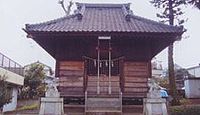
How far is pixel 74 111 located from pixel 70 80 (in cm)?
139

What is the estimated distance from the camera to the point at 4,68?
2872 centimetres

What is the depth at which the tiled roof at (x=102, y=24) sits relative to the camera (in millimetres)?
12281

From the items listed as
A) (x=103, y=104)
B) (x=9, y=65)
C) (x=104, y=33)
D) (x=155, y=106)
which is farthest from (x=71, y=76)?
(x=9, y=65)

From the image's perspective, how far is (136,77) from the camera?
13453 mm

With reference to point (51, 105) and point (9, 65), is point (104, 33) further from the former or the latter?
point (9, 65)

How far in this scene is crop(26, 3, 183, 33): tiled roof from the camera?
1228cm

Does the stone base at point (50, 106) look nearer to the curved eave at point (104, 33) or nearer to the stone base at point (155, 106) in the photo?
the curved eave at point (104, 33)

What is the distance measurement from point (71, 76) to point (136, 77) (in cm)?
288

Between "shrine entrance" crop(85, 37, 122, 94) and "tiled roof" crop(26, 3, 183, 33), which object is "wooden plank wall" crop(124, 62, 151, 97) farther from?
"tiled roof" crop(26, 3, 183, 33)

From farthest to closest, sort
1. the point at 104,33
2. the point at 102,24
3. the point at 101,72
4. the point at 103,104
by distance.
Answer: the point at 101,72
the point at 102,24
the point at 103,104
the point at 104,33

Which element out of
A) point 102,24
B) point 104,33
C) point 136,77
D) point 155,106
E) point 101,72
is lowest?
point 155,106

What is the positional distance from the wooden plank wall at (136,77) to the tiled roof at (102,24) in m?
1.70

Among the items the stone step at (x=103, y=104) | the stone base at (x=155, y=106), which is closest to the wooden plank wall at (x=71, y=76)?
the stone step at (x=103, y=104)

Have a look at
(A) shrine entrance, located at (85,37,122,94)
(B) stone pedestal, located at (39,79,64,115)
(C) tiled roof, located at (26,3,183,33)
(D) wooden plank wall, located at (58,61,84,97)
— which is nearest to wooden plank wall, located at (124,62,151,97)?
(A) shrine entrance, located at (85,37,122,94)
